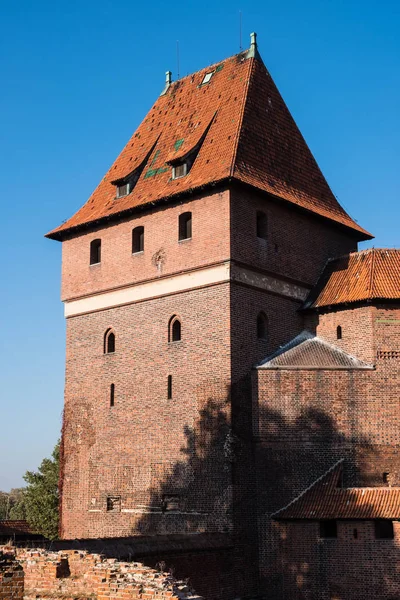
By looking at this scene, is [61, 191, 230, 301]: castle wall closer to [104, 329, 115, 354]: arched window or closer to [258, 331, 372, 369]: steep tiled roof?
[104, 329, 115, 354]: arched window

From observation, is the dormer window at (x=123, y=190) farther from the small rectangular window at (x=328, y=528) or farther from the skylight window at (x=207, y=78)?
the small rectangular window at (x=328, y=528)

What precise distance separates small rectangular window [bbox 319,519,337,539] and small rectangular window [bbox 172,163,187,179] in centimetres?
960

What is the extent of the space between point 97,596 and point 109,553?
4701 millimetres

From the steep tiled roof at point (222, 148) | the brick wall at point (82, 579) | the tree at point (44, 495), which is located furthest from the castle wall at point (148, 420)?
the tree at point (44, 495)

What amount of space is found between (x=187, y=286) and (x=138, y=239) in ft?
8.32

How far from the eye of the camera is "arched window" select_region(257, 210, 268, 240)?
2153 cm

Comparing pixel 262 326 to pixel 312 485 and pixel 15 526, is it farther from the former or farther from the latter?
pixel 15 526

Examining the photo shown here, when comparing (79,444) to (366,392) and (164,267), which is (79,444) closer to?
(164,267)

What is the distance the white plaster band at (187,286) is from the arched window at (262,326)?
70 cm

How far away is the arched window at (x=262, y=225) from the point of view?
21.5 metres

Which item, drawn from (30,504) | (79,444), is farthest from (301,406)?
(30,504)

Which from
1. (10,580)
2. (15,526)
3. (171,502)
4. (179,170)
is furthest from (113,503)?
(10,580)

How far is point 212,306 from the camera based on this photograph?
66.8ft

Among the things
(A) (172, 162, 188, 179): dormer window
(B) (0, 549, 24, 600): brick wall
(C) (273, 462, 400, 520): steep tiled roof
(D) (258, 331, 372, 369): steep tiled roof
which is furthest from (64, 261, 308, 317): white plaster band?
(B) (0, 549, 24, 600): brick wall
